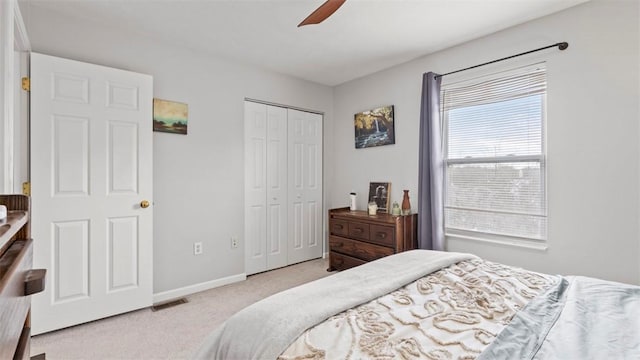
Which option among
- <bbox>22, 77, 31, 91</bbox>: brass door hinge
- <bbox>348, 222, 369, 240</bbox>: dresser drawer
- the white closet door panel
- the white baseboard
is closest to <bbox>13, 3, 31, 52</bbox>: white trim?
<bbox>22, 77, 31, 91</bbox>: brass door hinge

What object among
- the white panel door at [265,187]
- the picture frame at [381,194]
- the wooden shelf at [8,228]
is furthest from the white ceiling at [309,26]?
the wooden shelf at [8,228]

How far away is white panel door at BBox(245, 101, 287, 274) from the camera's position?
3510 millimetres

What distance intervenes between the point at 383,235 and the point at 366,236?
233mm

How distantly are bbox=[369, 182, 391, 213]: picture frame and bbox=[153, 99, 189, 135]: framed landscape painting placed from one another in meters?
→ 2.19

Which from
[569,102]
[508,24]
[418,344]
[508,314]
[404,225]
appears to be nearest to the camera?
[418,344]

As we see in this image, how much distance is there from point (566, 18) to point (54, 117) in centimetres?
391

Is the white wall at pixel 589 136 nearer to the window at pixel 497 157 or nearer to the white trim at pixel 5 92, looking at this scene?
the window at pixel 497 157

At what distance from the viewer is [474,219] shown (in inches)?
113

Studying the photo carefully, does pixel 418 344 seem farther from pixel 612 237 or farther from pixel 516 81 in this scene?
pixel 516 81

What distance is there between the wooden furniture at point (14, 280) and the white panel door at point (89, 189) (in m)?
1.83

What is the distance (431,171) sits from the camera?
3.01 meters

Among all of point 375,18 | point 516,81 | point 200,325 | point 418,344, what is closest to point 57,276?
point 200,325

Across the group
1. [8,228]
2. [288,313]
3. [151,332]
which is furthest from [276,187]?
[8,228]

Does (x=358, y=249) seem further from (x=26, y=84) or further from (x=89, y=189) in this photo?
(x=26, y=84)
